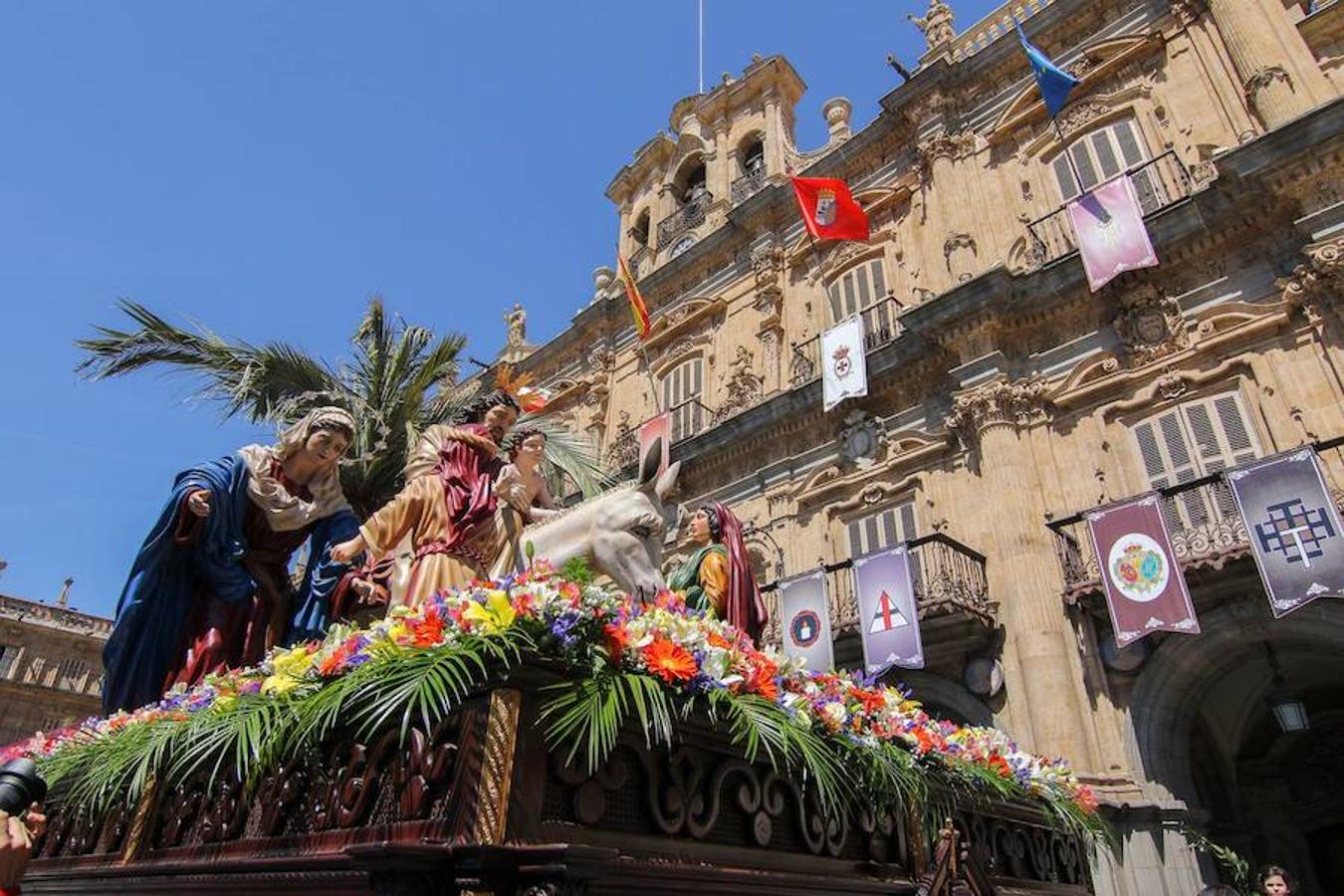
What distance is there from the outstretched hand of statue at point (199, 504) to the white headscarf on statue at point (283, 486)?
261 millimetres

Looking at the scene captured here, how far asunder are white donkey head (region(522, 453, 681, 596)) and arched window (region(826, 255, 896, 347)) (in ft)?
38.6

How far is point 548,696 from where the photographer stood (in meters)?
1.96

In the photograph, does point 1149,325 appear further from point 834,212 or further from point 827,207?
point 827,207

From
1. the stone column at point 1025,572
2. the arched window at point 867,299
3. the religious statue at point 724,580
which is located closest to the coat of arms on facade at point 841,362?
the arched window at point 867,299

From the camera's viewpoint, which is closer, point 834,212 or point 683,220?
point 834,212

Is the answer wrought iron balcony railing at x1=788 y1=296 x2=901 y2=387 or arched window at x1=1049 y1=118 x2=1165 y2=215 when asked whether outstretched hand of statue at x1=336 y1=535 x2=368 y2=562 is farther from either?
arched window at x1=1049 y1=118 x2=1165 y2=215

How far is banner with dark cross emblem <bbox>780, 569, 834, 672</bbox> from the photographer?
472 inches

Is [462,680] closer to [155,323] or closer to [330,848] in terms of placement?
[330,848]

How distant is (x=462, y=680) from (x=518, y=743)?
22cm

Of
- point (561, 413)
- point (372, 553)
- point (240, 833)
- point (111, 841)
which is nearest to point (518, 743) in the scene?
point (240, 833)

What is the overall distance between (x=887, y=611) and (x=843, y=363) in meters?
5.14

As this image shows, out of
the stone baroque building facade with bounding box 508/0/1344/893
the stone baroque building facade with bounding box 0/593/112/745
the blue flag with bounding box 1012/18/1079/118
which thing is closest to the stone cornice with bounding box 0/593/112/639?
the stone baroque building facade with bounding box 0/593/112/745

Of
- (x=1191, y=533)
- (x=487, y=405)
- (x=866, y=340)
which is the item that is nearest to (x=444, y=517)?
(x=487, y=405)

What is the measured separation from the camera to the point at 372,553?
13.5 feet
